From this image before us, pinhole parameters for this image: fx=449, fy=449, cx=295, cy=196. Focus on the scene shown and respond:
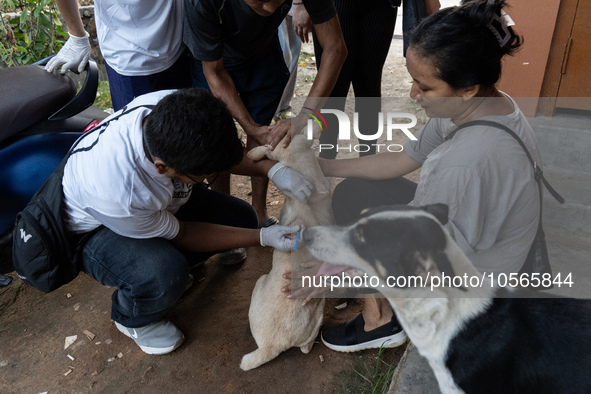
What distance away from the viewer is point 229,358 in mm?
2262

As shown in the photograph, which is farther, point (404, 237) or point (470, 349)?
point (470, 349)

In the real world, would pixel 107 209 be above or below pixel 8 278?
above

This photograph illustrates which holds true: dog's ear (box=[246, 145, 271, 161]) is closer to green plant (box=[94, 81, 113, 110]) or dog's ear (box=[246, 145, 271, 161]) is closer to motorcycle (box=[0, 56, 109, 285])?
motorcycle (box=[0, 56, 109, 285])

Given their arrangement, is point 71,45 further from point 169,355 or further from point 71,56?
point 169,355

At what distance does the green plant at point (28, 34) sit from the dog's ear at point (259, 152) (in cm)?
327

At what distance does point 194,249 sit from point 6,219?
1.04m

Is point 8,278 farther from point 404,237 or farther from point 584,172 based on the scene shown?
point 584,172

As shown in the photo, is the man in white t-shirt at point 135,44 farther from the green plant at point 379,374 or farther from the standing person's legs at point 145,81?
the green plant at point 379,374

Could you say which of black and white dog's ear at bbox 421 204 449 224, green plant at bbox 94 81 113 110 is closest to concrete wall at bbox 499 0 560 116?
black and white dog's ear at bbox 421 204 449 224

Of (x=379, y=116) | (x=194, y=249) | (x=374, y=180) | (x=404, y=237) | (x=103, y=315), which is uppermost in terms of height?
(x=404, y=237)

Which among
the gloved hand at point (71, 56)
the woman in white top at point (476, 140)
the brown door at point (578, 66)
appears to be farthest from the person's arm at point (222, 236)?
the brown door at point (578, 66)

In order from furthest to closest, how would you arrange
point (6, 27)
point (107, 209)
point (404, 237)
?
point (6, 27), point (107, 209), point (404, 237)

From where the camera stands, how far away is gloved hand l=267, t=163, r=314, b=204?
91.0 inches

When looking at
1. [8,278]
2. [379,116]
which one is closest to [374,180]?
[379,116]
